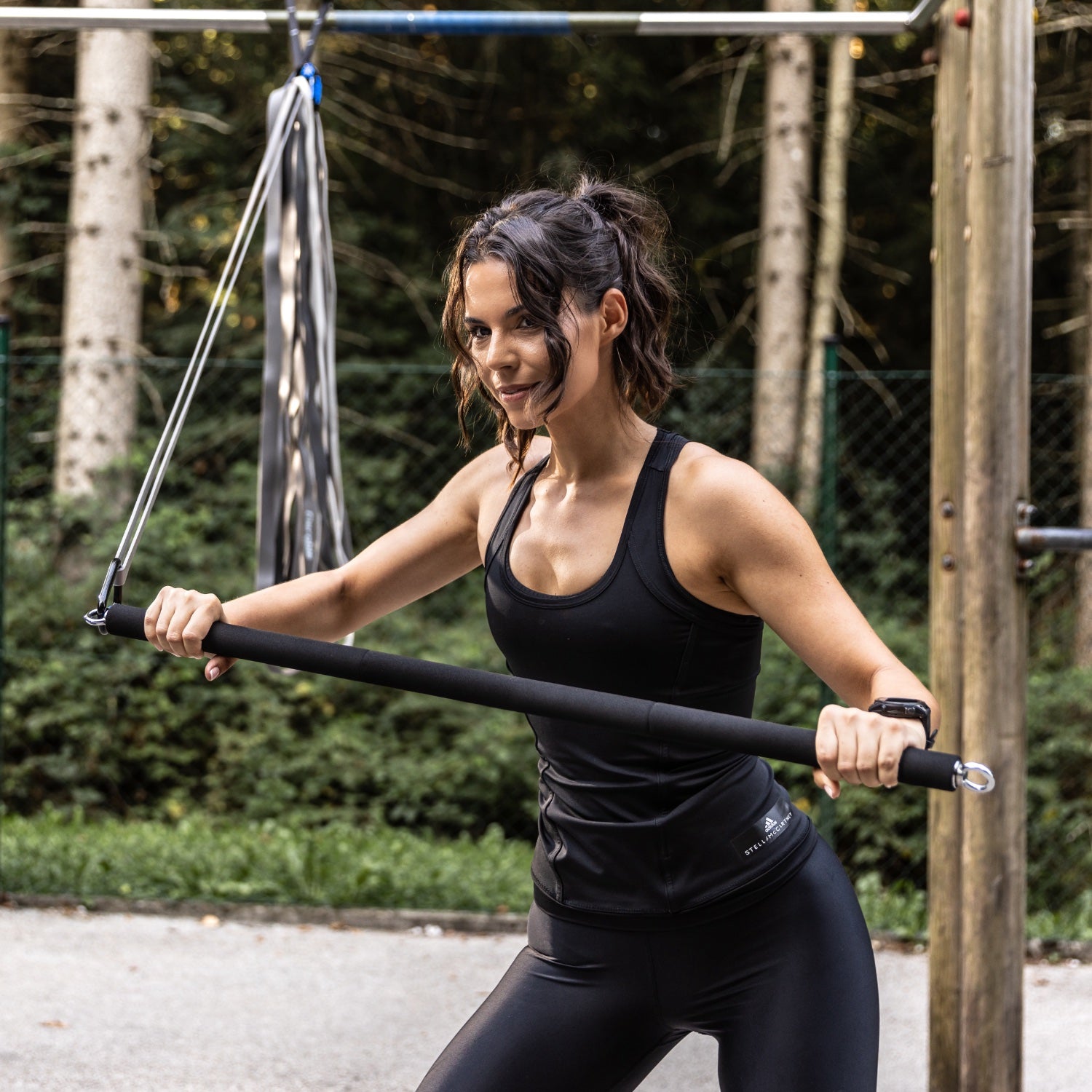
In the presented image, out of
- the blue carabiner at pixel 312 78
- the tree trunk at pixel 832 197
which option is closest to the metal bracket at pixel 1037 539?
the blue carabiner at pixel 312 78

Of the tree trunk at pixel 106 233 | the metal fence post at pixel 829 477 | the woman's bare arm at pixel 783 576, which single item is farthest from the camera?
the tree trunk at pixel 106 233

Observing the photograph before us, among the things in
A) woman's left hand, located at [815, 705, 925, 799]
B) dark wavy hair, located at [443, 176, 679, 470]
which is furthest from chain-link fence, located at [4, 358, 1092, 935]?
woman's left hand, located at [815, 705, 925, 799]

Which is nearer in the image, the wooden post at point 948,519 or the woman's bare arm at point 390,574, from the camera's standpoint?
the woman's bare arm at point 390,574

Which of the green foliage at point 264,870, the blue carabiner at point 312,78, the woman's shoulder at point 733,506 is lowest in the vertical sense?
the green foliage at point 264,870

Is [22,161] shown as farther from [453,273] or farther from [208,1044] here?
[453,273]

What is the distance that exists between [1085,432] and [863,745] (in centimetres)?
864

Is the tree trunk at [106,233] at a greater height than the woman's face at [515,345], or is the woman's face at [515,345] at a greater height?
the tree trunk at [106,233]

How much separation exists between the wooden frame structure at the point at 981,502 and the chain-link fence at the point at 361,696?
10.9 ft

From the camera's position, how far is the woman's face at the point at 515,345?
1.95 meters

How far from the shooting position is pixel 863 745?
1638 mm

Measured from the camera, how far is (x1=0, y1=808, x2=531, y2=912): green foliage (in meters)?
5.73

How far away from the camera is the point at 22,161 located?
10.2 meters

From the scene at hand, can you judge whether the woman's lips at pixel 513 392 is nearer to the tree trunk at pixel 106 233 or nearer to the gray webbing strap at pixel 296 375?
the gray webbing strap at pixel 296 375

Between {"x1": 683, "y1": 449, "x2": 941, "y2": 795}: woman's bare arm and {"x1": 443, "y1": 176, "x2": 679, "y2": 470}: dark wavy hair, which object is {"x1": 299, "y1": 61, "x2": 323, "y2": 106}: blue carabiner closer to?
{"x1": 443, "y1": 176, "x2": 679, "y2": 470}: dark wavy hair
